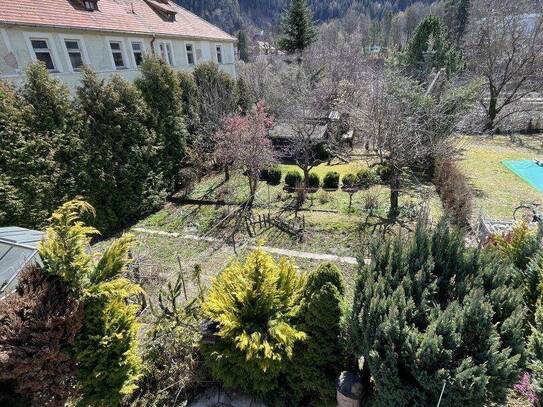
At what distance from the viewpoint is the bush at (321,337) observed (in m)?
4.05

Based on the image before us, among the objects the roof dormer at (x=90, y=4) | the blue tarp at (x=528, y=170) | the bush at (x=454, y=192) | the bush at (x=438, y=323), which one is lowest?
the blue tarp at (x=528, y=170)

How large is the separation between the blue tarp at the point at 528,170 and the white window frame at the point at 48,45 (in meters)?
22.8

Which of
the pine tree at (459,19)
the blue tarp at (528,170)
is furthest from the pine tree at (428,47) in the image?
the pine tree at (459,19)

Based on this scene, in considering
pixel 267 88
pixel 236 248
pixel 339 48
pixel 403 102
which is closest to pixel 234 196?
pixel 236 248

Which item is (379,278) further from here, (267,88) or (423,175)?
(267,88)

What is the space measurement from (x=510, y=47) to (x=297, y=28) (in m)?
18.3

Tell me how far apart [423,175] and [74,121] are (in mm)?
16492

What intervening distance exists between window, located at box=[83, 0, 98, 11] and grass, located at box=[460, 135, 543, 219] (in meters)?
20.3

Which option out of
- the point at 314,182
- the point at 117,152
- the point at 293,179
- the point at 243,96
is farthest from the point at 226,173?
the point at 243,96

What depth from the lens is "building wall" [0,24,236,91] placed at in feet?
38.9

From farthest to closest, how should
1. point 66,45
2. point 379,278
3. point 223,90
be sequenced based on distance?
point 223,90 < point 66,45 < point 379,278

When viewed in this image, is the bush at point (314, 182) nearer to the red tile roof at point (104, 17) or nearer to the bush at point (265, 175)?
the bush at point (265, 175)

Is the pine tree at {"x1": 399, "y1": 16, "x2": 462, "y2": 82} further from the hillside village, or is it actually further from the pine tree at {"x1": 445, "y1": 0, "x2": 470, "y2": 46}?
the pine tree at {"x1": 445, "y1": 0, "x2": 470, "y2": 46}

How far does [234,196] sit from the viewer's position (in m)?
14.4
